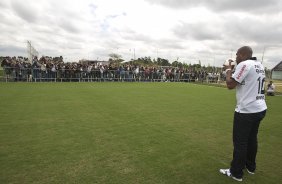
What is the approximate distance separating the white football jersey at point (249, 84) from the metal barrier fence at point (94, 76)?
21.5 meters

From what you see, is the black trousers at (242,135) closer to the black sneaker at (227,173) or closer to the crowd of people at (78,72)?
the black sneaker at (227,173)

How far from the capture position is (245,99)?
4.36 m

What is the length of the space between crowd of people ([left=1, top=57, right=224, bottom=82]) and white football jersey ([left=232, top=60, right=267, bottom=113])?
2152 cm

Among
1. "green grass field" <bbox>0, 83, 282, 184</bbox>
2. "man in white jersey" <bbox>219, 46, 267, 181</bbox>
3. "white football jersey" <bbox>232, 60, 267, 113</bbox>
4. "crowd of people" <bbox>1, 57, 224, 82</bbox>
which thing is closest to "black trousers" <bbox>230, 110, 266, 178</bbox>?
"man in white jersey" <bbox>219, 46, 267, 181</bbox>

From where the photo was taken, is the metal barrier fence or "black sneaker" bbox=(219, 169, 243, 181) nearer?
"black sneaker" bbox=(219, 169, 243, 181)

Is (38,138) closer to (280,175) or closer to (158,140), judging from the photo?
(158,140)

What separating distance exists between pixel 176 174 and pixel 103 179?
3.99 feet

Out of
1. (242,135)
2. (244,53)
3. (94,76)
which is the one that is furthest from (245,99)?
(94,76)

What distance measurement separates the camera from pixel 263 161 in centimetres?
530

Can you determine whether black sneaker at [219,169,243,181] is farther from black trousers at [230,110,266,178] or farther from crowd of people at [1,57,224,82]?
crowd of people at [1,57,224,82]

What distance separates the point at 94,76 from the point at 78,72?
5.42 feet

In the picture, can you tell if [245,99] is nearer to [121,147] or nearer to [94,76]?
[121,147]

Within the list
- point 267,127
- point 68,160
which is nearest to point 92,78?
point 267,127

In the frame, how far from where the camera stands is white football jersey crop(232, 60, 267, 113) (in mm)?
4281
